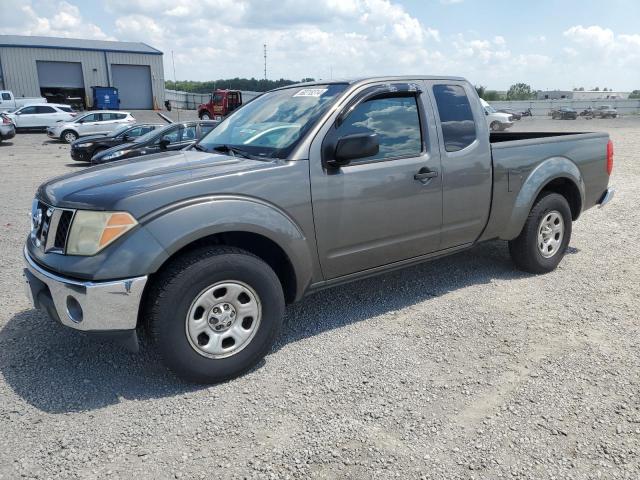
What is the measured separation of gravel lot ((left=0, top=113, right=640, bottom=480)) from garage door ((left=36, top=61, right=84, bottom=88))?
1886 inches

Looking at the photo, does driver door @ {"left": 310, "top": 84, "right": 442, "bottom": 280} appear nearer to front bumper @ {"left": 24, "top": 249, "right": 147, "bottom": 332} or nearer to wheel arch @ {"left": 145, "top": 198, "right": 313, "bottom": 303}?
wheel arch @ {"left": 145, "top": 198, "right": 313, "bottom": 303}

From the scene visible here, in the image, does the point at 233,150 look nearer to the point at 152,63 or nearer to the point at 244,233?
the point at 244,233

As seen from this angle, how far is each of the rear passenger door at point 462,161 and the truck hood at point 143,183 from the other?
5.03ft

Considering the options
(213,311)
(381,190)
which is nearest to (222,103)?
(381,190)

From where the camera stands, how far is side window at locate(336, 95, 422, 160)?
3.82 metres

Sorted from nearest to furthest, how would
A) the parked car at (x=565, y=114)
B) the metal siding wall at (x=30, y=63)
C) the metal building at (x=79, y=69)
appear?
the metal siding wall at (x=30, y=63), the metal building at (x=79, y=69), the parked car at (x=565, y=114)

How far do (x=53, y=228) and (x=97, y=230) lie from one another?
38 centimetres

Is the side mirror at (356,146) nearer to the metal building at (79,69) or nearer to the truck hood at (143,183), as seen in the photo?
the truck hood at (143,183)

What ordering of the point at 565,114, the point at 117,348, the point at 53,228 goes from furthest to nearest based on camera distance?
the point at 565,114 → the point at 117,348 → the point at 53,228

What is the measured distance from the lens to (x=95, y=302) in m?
2.84

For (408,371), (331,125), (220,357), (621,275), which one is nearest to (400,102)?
(331,125)

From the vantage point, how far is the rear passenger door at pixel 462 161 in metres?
4.25

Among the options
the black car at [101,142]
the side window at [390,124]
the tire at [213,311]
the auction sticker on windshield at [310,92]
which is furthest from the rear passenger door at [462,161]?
the black car at [101,142]

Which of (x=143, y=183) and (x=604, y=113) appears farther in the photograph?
(x=604, y=113)
